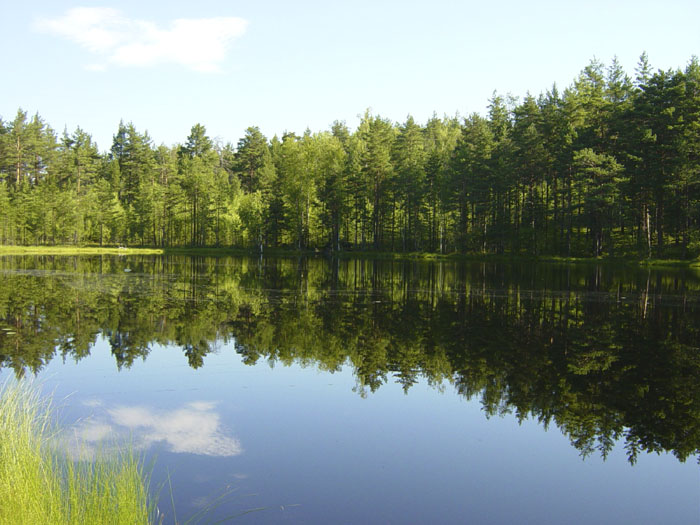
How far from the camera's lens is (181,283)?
28.6 meters

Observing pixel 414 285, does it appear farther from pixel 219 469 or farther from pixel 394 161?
pixel 394 161

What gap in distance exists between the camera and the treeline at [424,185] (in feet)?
179

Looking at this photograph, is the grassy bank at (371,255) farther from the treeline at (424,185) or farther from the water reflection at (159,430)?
the water reflection at (159,430)

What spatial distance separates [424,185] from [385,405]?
65420 millimetres

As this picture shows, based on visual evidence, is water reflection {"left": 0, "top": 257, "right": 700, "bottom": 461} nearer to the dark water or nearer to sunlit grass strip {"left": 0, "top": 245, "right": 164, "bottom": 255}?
the dark water

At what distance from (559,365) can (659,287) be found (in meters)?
22.1

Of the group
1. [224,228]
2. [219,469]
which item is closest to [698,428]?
[219,469]

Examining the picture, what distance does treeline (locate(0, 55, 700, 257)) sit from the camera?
54500mm

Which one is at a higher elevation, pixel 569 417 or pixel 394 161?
pixel 394 161

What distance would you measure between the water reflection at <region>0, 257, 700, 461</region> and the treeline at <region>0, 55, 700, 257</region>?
32931 millimetres

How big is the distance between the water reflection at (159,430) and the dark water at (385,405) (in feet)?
0.13

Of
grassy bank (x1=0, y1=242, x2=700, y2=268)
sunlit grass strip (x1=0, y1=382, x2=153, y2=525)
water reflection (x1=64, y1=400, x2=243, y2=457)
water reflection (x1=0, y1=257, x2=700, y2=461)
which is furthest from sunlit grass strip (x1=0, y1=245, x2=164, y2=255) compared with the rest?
sunlit grass strip (x1=0, y1=382, x2=153, y2=525)

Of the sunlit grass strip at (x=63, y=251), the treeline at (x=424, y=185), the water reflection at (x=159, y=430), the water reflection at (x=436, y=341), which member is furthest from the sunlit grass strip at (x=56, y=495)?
the sunlit grass strip at (x=63, y=251)

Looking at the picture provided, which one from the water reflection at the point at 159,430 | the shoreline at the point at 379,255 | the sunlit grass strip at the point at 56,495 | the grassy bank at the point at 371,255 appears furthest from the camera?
the grassy bank at the point at 371,255
